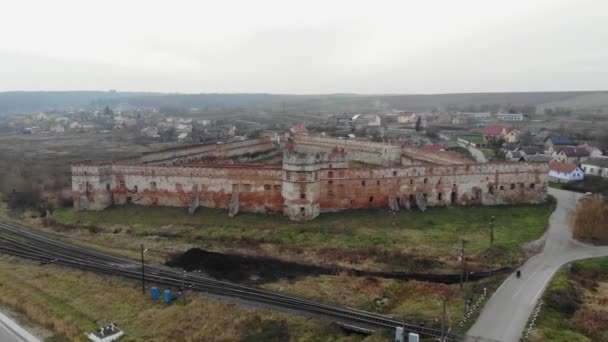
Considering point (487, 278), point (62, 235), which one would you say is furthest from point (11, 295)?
point (487, 278)

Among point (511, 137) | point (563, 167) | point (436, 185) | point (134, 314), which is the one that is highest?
point (511, 137)

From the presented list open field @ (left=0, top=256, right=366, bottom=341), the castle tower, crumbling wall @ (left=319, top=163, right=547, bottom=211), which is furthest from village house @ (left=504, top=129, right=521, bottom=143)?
open field @ (left=0, top=256, right=366, bottom=341)

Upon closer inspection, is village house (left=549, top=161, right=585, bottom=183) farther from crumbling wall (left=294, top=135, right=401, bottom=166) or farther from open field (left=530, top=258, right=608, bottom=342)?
open field (left=530, top=258, right=608, bottom=342)

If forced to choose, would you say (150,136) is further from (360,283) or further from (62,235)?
(360,283)

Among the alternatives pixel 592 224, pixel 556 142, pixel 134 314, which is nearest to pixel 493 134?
pixel 556 142

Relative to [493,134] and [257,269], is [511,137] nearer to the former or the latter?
[493,134]

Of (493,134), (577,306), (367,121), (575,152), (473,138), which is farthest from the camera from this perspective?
(367,121)
